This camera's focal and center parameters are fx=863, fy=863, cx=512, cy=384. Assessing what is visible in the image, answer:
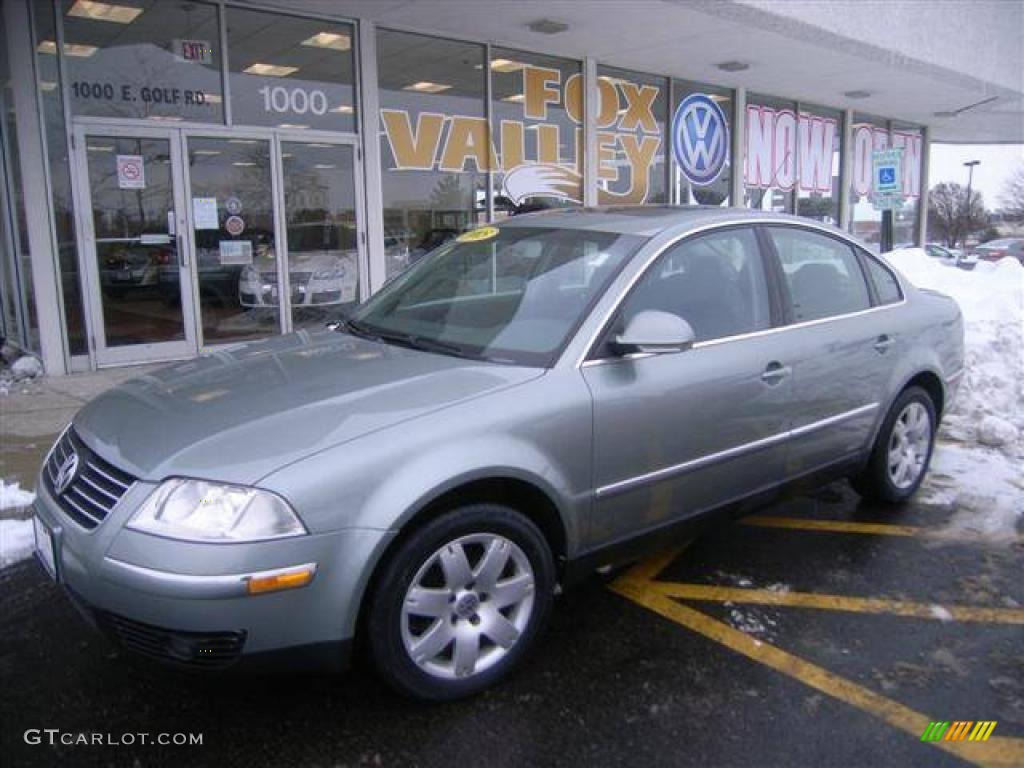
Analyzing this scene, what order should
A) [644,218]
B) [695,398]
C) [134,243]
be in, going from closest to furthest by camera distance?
1. [695,398]
2. [644,218]
3. [134,243]

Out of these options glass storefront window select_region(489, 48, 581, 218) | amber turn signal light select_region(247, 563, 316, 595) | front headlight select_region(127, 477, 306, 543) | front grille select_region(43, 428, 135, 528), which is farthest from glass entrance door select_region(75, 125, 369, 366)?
amber turn signal light select_region(247, 563, 316, 595)

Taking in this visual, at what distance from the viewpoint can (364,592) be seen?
260 cm

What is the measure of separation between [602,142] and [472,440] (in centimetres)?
1066

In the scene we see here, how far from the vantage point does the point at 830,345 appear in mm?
4055

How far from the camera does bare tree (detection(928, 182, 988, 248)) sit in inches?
2437

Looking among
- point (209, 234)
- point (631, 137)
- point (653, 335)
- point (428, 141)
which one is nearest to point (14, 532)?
point (653, 335)

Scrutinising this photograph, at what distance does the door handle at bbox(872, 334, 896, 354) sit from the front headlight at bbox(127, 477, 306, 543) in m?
3.13

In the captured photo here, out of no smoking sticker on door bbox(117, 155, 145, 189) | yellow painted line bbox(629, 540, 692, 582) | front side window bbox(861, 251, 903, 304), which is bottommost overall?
yellow painted line bbox(629, 540, 692, 582)

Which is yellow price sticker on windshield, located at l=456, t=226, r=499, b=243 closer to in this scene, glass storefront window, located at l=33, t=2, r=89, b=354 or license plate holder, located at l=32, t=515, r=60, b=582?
license plate holder, located at l=32, t=515, r=60, b=582

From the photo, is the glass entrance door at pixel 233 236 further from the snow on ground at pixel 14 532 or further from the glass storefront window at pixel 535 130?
the snow on ground at pixel 14 532

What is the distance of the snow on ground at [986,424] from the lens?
4.84 m

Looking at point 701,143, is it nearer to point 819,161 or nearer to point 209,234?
point 819,161

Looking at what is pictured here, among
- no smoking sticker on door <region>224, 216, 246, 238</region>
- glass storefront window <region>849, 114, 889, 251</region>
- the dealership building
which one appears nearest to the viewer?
the dealership building

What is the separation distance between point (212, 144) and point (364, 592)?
7.46 m
